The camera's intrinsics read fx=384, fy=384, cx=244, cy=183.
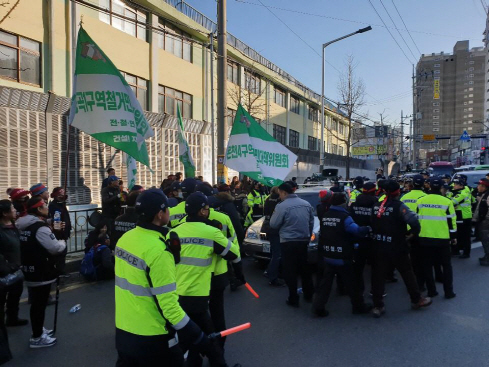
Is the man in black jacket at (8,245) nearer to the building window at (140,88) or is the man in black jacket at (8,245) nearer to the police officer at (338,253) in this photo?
the police officer at (338,253)

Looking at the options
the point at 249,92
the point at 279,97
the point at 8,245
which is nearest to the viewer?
the point at 8,245

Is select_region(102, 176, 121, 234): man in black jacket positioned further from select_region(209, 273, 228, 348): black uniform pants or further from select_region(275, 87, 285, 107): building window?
select_region(275, 87, 285, 107): building window

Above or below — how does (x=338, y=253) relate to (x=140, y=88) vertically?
below

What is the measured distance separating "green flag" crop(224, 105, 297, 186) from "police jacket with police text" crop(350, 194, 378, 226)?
2602 mm

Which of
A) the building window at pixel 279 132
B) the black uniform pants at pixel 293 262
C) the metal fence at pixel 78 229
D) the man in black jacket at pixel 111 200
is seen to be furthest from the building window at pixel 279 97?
the black uniform pants at pixel 293 262

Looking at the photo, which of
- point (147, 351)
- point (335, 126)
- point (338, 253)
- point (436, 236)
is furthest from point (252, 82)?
point (335, 126)

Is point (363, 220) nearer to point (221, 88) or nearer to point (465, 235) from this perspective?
point (465, 235)

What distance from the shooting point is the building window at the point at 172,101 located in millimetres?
17453

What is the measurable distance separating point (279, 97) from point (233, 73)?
8820mm

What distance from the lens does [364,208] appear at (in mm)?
5977

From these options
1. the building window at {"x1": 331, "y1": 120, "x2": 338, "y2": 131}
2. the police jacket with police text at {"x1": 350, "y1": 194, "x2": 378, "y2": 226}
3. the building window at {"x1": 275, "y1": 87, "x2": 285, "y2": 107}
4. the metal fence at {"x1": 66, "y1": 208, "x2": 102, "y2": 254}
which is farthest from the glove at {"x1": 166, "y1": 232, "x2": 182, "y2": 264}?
the building window at {"x1": 331, "y1": 120, "x2": 338, "y2": 131}

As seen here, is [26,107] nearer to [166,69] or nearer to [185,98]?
[166,69]

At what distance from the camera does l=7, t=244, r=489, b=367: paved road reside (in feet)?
13.6

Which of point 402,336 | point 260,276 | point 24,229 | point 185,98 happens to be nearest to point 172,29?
point 185,98
